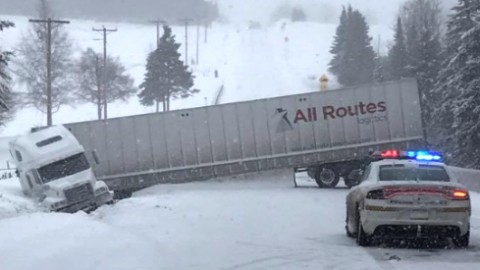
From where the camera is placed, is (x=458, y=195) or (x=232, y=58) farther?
(x=232, y=58)

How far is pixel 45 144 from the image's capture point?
83.8 feet

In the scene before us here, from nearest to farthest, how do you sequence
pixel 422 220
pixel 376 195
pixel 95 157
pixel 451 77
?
1. pixel 422 220
2. pixel 376 195
3. pixel 95 157
4. pixel 451 77

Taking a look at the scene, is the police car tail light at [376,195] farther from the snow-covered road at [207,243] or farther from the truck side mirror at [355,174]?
the truck side mirror at [355,174]

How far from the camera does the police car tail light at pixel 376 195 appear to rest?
A: 1115cm

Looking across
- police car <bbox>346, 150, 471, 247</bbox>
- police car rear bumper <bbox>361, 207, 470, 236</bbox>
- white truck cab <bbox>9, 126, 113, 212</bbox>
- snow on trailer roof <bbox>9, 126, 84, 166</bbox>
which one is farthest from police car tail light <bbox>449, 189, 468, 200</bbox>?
snow on trailer roof <bbox>9, 126, 84, 166</bbox>

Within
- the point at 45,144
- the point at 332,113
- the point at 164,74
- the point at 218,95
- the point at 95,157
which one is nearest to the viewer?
the point at 45,144

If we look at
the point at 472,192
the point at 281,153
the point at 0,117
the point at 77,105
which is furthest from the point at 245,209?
the point at 77,105

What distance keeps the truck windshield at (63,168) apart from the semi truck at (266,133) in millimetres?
5199

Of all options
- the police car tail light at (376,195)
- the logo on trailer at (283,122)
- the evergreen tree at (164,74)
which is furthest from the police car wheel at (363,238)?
the evergreen tree at (164,74)

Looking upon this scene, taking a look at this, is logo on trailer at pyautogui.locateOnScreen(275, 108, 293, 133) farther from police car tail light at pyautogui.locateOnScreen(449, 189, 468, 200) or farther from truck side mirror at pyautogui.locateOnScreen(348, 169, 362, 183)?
police car tail light at pyautogui.locateOnScreen(449, 189, 468, 200)

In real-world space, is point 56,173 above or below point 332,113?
below

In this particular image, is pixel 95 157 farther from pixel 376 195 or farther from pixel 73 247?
pixel 376 195


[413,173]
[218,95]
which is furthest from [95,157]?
[218,95]

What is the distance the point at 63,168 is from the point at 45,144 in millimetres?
1082
